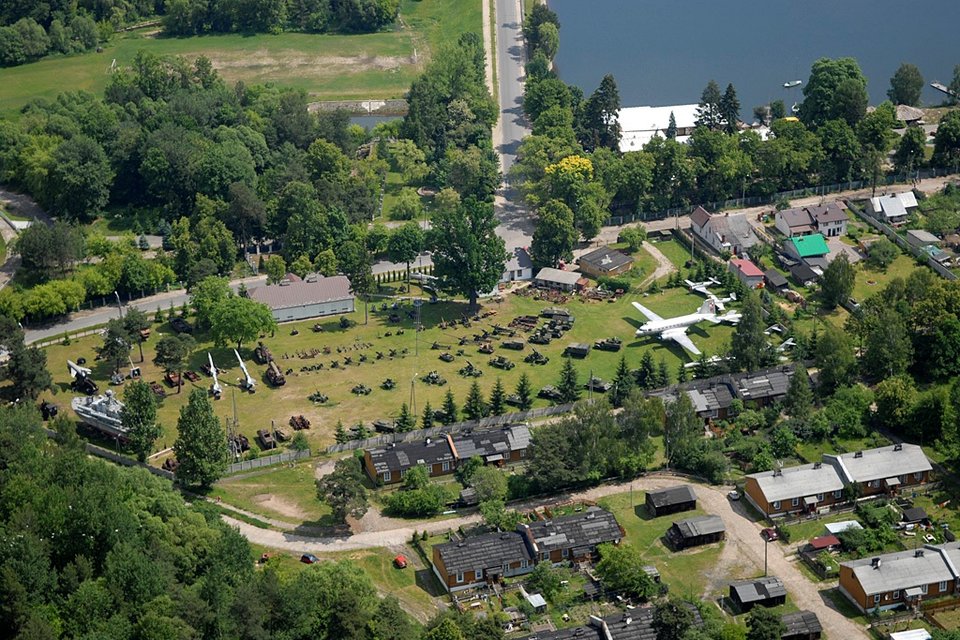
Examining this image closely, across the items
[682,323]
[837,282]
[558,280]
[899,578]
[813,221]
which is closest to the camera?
[899,578]

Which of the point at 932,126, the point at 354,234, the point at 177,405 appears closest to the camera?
the point at 177,405

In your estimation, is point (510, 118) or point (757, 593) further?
point (510, 118)

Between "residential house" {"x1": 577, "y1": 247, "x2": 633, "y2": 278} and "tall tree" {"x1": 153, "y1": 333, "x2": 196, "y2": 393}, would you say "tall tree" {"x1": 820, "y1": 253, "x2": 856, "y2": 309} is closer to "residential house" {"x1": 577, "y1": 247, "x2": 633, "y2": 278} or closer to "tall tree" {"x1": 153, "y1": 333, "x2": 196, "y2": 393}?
"residential house" {"x1": 577, "y1": 247, "x2": 633, "y2": 278}

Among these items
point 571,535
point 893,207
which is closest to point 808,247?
point 893,207

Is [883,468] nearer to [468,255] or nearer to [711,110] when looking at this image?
[468,255]

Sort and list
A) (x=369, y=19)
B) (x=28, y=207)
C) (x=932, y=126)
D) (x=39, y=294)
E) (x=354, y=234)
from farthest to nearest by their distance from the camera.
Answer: (x=369, y=19) < (x=932, y=126) < (x=28, y=207) < (x=354, y=234) < (x=39, y=294)

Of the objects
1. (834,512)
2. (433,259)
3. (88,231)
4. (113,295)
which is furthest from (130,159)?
(834,512)

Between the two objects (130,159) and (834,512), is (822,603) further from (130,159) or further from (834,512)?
(130,159)
